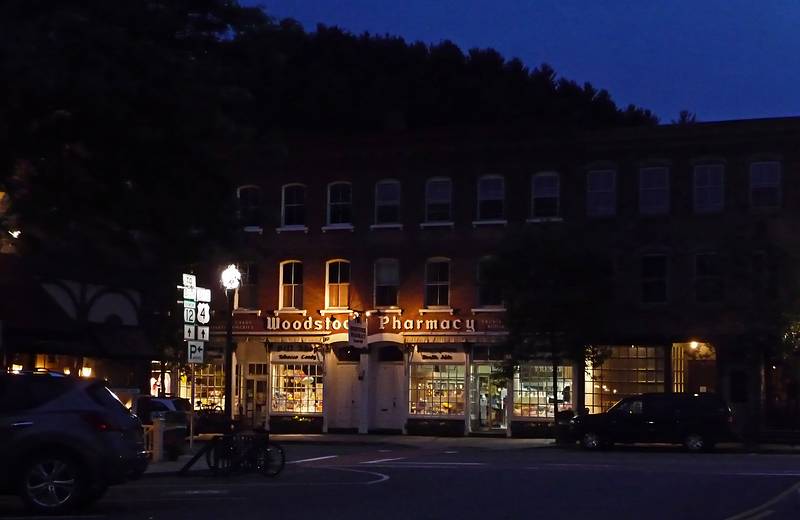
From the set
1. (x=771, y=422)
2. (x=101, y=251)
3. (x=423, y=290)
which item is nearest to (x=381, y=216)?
(x=423, y=290)

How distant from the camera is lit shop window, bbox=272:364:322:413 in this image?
4931cm

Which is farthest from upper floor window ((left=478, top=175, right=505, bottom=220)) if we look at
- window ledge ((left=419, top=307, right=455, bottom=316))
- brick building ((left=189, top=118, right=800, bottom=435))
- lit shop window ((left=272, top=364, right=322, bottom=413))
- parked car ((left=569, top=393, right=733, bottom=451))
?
parked car ((left=569, top=393, right=733, bottom=451))

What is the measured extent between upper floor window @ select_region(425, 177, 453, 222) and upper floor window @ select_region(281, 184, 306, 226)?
4.88 m

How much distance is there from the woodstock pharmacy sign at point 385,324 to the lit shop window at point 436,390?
1451mm

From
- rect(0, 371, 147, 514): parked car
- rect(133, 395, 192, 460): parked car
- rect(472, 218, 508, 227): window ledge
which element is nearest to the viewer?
rect(0, 371, 147, 514): parked car

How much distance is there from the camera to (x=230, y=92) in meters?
18.0

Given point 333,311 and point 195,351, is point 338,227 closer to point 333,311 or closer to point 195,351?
point 333,311

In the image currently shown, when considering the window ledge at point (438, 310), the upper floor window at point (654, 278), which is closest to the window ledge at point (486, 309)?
the window ledge at point (438, 310)

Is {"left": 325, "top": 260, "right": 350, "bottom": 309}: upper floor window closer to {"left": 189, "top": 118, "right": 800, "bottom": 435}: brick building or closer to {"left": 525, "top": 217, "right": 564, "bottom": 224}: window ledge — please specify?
{"left": 189, "top": 118, "right": 800, "bottom": 435}: brick building

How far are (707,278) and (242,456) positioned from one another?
73.2ft

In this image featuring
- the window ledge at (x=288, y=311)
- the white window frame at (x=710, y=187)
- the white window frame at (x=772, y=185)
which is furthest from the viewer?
the window ledge at (x=288, y=311)

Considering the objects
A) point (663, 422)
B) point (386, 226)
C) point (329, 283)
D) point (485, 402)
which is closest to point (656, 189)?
point (485, 402)

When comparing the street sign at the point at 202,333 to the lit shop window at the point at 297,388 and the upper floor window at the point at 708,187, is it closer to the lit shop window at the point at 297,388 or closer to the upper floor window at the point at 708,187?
the lit shop window at the point at 297,388

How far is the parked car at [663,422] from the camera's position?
37.5 m
